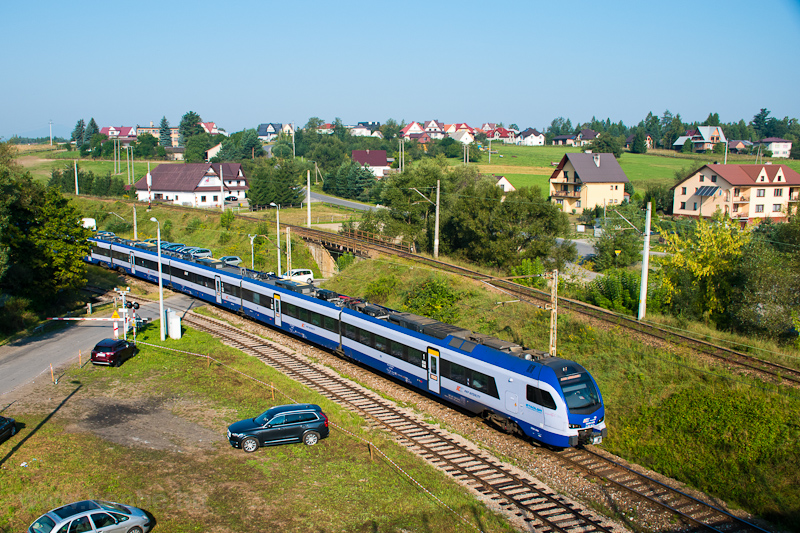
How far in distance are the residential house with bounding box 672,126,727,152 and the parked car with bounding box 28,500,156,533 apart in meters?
157

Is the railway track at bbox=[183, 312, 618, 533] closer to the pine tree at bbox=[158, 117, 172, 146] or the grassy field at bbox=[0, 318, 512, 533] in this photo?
A: the grassy field at bbox=[0, 318, 512, 533]

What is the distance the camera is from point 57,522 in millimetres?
11945

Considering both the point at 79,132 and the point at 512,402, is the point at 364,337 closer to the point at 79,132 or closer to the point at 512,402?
the point at 512,402

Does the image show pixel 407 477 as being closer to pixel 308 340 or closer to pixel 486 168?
pixel 308 340

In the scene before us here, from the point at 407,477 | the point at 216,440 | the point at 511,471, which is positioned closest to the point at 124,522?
the point at 216,440

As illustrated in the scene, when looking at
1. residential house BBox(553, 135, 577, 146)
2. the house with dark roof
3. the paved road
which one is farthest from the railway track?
residential house BBox(553, 135, 577, 146)

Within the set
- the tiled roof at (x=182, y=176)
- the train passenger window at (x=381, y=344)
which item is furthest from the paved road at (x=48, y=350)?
the tiled roof at (x=182, y=176)

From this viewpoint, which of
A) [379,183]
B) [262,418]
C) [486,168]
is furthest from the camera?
[486,168]

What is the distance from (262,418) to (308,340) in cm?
1184

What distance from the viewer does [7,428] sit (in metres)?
17.7

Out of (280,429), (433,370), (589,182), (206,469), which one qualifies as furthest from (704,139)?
(206,469)

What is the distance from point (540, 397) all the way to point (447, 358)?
4219 millimetres

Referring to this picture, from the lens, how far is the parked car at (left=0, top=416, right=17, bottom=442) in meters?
17.4

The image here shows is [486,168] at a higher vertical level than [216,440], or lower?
higher
